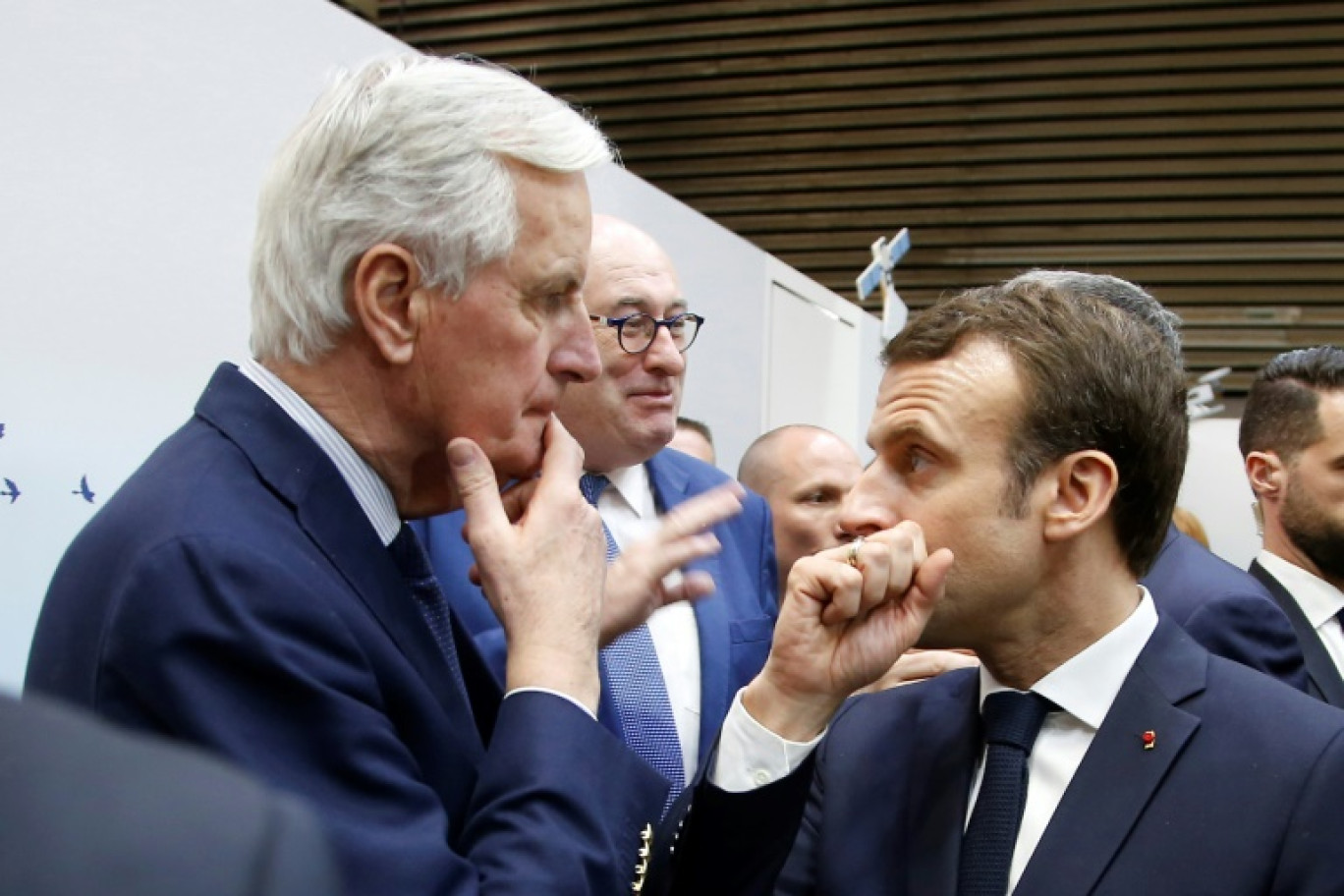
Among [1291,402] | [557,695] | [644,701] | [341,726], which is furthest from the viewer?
[1291,402]

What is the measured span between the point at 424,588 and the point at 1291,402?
9.05ft

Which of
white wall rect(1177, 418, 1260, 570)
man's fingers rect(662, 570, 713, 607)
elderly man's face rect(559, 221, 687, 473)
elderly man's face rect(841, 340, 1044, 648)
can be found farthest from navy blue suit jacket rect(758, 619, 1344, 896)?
white wall rect(1177, 418, 1260, 570)

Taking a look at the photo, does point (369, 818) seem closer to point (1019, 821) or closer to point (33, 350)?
point (1019, 821)

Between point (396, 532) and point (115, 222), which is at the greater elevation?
point (115, 222)

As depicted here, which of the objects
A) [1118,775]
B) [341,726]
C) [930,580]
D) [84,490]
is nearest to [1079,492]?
[930,580]

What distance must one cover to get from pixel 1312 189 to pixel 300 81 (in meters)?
6.34

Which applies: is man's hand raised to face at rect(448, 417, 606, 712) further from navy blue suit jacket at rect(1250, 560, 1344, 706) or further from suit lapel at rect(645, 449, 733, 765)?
navy blue suit jacket at rect(1250, 560, 1344, 706)

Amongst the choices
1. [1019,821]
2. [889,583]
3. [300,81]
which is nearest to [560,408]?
[300,81]

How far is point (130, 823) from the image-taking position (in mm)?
379

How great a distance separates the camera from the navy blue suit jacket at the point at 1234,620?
2342 millimetres

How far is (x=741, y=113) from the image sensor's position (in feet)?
26.1

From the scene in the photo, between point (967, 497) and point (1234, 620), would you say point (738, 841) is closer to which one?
point (967, 497)

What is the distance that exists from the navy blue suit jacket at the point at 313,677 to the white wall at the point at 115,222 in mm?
914

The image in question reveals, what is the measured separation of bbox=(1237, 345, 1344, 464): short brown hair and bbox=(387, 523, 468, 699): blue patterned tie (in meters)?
2.67
